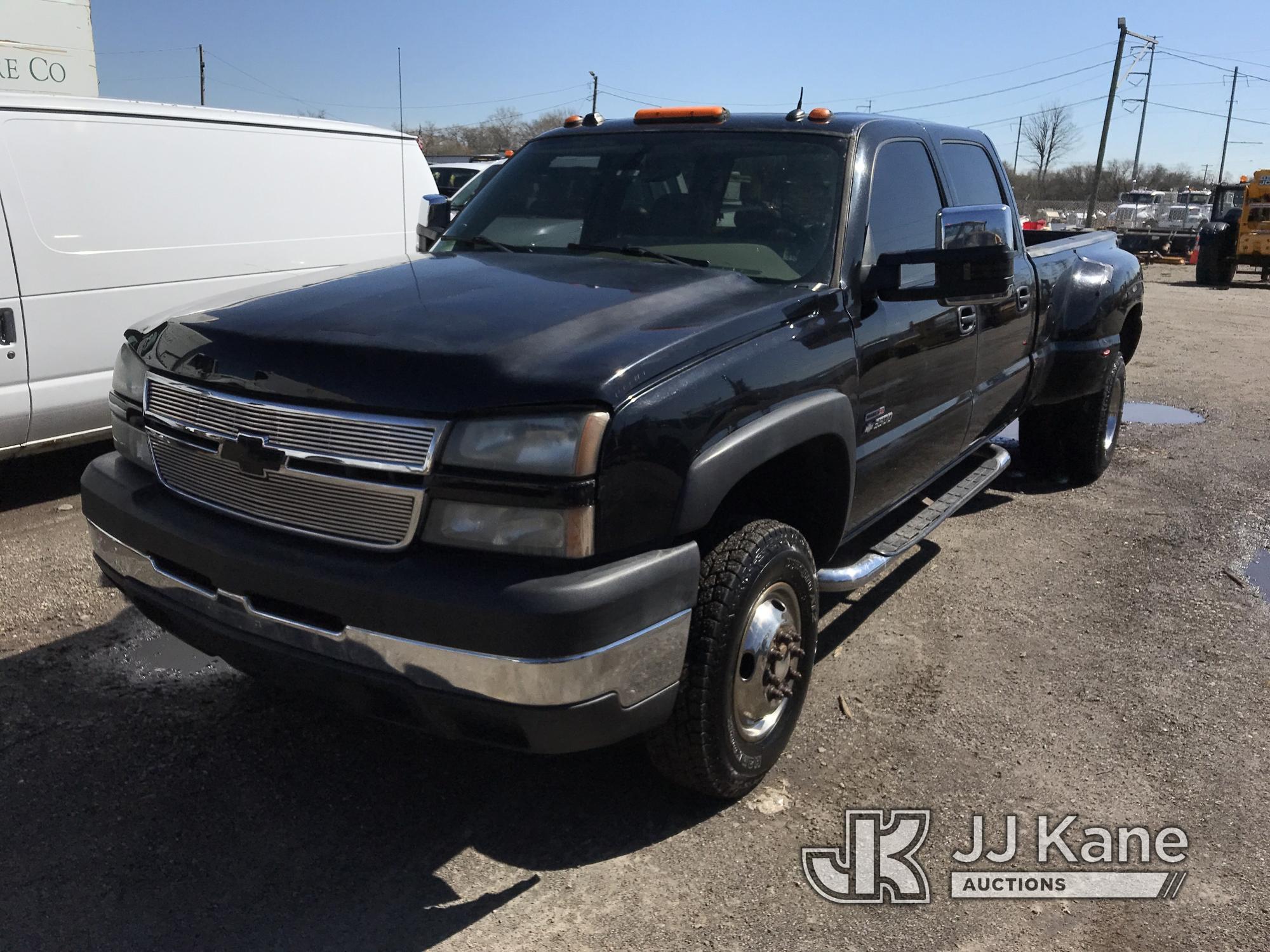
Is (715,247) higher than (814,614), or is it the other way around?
(715,247)

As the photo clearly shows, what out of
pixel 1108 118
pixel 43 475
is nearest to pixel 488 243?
pixel 43 475

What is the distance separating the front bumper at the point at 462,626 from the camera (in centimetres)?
224

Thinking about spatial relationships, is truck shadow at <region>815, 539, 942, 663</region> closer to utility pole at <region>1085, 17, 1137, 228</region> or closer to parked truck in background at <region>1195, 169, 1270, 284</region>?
parked truck in background at <region>1195, 169, 1270, 284</region>

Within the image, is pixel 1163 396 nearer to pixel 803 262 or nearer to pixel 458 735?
pixel 803 262

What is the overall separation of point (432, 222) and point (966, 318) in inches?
86.7

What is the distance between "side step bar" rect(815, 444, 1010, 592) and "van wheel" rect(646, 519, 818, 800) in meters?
0.23

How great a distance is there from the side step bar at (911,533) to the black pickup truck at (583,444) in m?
0.02

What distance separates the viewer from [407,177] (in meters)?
7.66

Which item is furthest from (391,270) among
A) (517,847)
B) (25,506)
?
(25,506)

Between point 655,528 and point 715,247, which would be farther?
point 715,247

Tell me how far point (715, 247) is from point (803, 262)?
30 cm

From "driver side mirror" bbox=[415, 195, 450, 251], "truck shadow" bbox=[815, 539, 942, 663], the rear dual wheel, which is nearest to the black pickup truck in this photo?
"driver side mirror" bbox=[415, 195, 450, 251]

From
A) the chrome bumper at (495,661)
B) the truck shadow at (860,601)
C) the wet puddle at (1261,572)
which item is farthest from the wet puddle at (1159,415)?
the chrome bumper at (495,661)

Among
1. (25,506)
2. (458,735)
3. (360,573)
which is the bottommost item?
(25,506)
